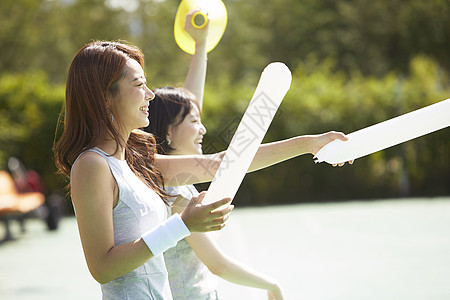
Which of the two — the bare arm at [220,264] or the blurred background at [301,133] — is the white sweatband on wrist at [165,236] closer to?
the bare arm at [220,264]

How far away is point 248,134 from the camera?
1.99m

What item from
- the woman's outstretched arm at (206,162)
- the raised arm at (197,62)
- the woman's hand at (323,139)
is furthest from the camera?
the raised arm at (197,62)

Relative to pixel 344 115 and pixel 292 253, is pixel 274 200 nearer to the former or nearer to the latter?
pixel 344 115

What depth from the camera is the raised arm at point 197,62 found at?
3564 mm

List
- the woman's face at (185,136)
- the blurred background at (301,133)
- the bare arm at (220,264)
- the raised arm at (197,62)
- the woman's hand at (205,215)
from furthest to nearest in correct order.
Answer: the blurred background at (301,133) → the raised arm at (197,62) → the woman's face at (185,136) → the bare arm at (220,264) → the woman's hand at (205,215)

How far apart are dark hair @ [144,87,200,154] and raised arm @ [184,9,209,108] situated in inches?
14.5

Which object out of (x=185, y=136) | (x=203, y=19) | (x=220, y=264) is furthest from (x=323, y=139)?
(x=203, y=19)

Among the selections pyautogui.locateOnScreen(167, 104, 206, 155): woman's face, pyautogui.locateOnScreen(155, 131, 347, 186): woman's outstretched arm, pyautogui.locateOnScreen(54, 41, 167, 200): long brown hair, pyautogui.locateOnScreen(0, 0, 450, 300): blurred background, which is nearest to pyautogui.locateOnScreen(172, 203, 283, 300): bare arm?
pyautogui.locateOnScreen(155, 131, 347, 186): woman's outstretched arm

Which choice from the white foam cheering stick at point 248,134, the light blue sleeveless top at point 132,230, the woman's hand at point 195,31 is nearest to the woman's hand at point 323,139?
the white foam cheering stick at point 248,134

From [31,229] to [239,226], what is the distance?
430 cm

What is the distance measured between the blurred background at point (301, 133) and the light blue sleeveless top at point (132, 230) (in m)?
2.07

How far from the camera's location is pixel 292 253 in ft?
29.9

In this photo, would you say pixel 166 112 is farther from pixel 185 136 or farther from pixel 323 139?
pixel 323 139

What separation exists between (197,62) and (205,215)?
1860mm
